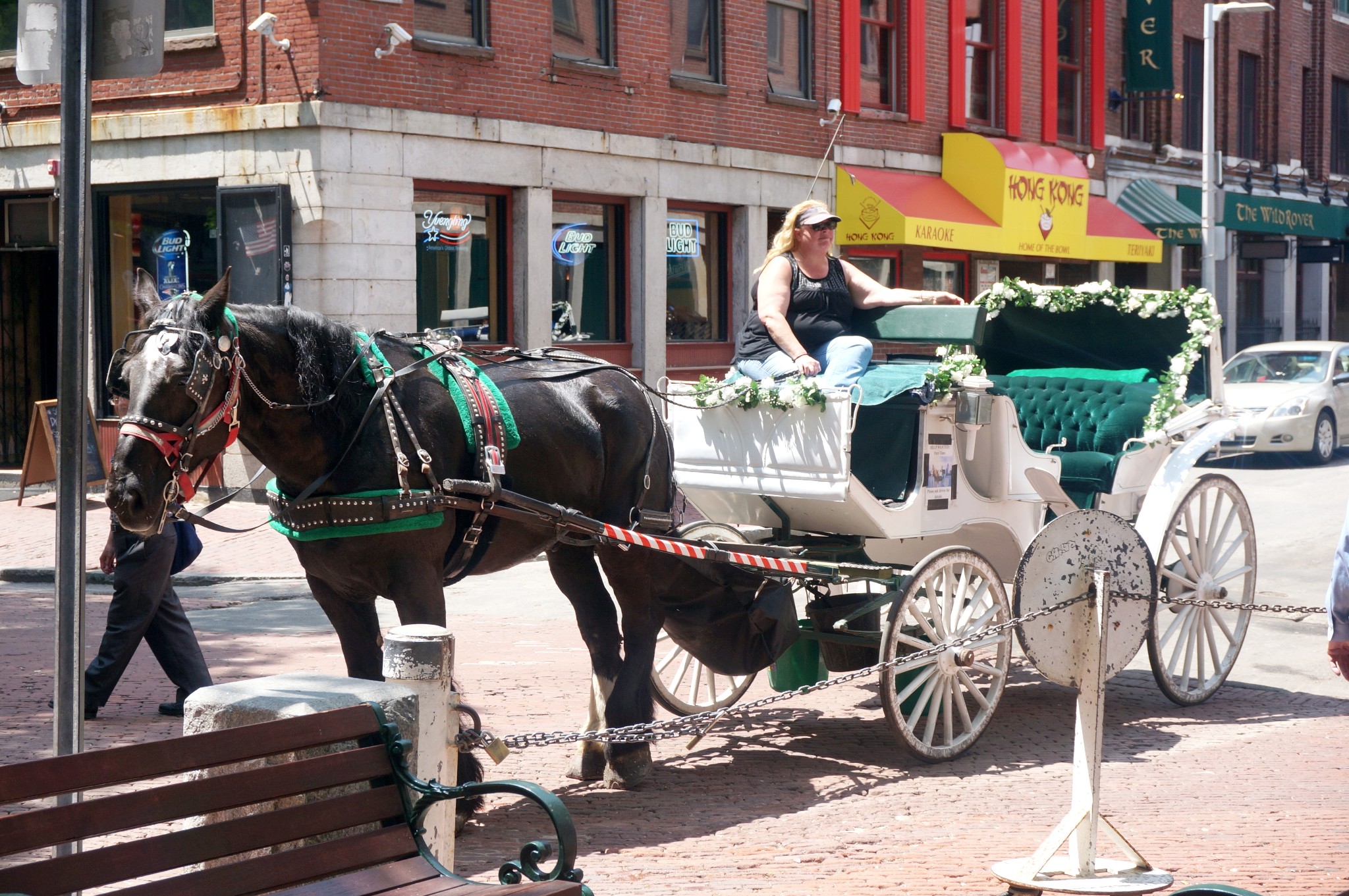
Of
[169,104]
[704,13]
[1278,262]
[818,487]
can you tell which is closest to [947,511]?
[818,487]

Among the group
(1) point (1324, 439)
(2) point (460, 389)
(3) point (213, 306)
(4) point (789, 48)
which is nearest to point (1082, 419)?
(2) point (460, 389)

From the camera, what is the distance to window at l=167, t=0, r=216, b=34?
1594cm

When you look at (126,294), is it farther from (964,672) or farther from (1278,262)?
(1278,262)

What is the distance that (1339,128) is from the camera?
35781mm

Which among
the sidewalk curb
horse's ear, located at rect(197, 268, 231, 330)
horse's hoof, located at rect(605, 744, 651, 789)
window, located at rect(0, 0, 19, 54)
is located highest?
window, located at rect(0, 0, 19, 54)

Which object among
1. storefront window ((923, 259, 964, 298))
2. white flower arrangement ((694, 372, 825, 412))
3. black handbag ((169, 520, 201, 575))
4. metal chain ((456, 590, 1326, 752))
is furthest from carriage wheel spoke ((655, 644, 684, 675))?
storefront window ((923, 259, 964, 298))

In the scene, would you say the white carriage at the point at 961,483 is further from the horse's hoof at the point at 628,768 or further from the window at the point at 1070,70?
the window at the point at 1070,70

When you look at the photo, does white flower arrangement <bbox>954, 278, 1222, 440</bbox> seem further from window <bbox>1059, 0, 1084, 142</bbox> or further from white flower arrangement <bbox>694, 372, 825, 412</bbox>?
window <bbox>1059, 0, 1084, 142</bbox>

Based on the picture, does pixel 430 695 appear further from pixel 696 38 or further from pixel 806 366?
pixel 696 38

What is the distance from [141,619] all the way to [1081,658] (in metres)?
4.71

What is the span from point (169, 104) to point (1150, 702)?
41.6 ft

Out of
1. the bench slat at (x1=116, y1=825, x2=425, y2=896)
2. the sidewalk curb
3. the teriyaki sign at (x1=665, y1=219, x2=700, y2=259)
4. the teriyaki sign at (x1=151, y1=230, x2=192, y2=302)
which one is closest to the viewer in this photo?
the bench slat at (x1=116, y1=825, x2=425, y2=896)

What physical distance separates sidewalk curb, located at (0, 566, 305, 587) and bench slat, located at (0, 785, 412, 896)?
908 centimetres

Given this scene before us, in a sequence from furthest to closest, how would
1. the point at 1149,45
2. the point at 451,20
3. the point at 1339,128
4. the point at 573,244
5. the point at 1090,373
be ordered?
1. the point at 1339,128
2. the point at 1149,45
3. the point at 573,244
4. the point at 451,20
5. the point at 1090,373
